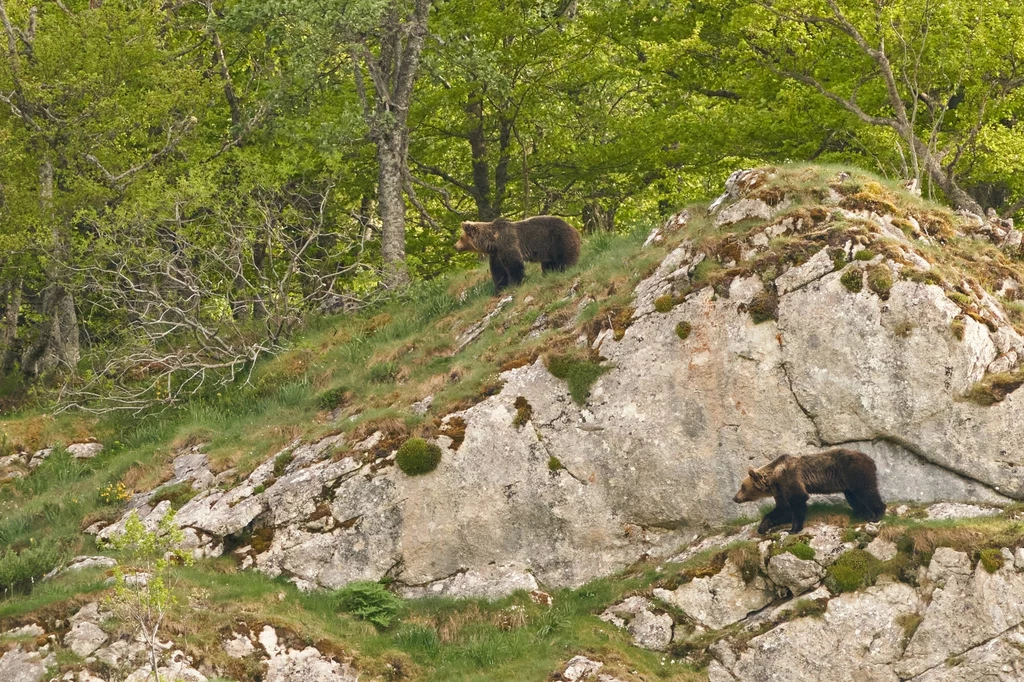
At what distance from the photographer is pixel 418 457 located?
1600 centimetres

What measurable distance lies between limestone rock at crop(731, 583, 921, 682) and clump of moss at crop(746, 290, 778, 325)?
466cm

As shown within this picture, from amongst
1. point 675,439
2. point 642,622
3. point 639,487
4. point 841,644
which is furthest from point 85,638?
point 841,644

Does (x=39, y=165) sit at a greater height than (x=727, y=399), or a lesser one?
greater

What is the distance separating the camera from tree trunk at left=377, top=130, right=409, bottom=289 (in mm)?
25312

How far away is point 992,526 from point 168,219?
1730 cm

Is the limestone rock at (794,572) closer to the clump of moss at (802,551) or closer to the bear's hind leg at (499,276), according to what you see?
the clump of moss at (802,551)

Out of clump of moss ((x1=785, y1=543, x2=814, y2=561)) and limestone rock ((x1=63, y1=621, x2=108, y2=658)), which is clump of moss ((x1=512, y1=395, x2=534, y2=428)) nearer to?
clump of moss ((x1=785, y1=543, x2=814, y2=561))

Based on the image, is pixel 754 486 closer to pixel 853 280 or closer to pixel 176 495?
pixel 853 280

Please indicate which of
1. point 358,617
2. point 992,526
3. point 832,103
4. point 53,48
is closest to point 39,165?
point 53,48

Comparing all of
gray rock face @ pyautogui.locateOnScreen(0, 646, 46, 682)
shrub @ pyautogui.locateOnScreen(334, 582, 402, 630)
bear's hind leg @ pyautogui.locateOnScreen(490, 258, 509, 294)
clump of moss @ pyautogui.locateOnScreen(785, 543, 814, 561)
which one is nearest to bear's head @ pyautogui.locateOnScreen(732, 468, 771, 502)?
clump of moss @ pyautogui.locateOnScreen(785, 543, 814, 561)

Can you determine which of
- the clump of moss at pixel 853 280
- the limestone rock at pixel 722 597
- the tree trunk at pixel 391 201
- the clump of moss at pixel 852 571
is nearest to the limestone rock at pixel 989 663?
the clump of moss at pixel 852 571

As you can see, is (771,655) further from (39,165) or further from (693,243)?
(39,165)

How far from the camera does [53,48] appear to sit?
Result: 78.8 ft

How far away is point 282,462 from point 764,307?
8.17 meters
